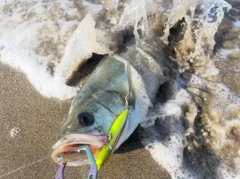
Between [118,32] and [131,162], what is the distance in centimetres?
174

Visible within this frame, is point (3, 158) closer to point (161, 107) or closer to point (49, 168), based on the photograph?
point (49, 168)

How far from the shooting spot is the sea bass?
2762 millimetres

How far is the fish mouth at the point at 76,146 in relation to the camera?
8.77 feet

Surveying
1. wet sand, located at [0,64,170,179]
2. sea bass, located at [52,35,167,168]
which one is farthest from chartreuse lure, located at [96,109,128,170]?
wet sand, located at [0,64,170,179]

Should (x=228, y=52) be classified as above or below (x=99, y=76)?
below

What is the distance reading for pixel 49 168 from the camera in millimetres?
3383

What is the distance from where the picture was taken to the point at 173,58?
4469mm

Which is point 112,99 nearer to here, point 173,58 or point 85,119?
point 85,119

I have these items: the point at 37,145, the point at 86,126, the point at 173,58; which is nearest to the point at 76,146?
the point at 86,126

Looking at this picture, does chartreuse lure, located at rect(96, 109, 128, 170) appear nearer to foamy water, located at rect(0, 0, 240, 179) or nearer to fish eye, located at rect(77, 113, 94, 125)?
fish eye, located at rect(77, 113, 94, 125)

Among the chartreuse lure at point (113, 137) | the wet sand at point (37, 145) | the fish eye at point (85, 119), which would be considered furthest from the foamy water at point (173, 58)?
the fish eye at point (85, 119)

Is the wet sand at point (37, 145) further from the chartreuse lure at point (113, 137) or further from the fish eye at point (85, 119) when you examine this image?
the fish eye at point (85, 119)

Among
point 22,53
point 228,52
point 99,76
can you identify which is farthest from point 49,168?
point 228,52

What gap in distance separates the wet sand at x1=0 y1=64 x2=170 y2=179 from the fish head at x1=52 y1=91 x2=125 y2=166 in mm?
528
